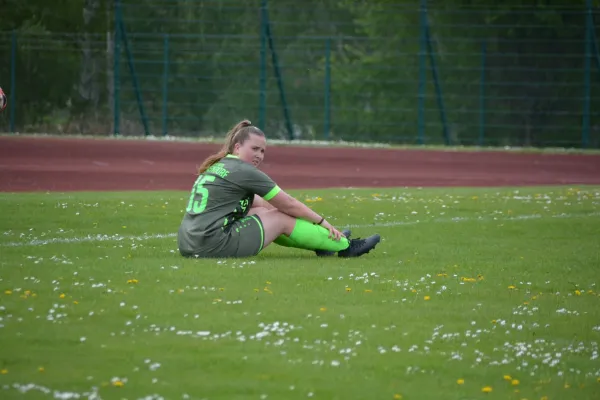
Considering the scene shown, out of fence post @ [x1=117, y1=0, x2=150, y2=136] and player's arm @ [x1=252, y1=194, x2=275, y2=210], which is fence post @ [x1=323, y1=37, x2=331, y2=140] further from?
player's arm @ [x1=252, y1=194, x2=275, y2=210]

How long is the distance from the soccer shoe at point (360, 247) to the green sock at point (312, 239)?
54mm

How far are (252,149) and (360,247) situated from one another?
Result: 1.30 metres

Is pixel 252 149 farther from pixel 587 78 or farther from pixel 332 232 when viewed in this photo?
pixel 587 78

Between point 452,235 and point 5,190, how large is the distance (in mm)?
8225

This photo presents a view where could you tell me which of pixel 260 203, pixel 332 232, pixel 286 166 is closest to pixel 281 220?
pixel 332 232

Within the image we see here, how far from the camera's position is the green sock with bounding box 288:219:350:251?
10706mm

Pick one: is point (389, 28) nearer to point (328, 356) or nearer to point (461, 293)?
point (461, 293)

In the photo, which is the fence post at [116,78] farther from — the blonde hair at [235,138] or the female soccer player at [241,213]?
the female soccer player at [241,213]

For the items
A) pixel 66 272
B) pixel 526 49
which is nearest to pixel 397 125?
pixel 526 49

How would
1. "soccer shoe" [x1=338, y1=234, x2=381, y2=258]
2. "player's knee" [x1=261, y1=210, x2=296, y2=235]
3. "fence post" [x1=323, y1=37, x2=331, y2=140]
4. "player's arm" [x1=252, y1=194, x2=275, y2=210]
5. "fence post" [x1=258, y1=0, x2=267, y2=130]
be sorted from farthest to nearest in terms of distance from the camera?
"fence post" [x1=323, y1=37, x2=331, y2=140] < "fence post" [x1=258, y1=0, x2=267, y2=130] < "player's arm" [x1=252, y1=194, x2=275, y2=210] < "soccer shoe" [x1=338, y1=234, x2=381, y2=258] < "player's knee" [x1=261, y1=210, x2=296, y2=235]

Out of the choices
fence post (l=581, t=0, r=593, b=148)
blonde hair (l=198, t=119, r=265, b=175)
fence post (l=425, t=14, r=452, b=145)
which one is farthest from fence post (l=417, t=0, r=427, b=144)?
blonde hair (l=198, t=119, r=265, b=175)

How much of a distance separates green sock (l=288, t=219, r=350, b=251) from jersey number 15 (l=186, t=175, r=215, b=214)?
763 millimetres

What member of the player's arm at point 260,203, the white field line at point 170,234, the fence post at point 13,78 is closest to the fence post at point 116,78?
the fence post at point 13,78

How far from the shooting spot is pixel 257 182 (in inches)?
414
